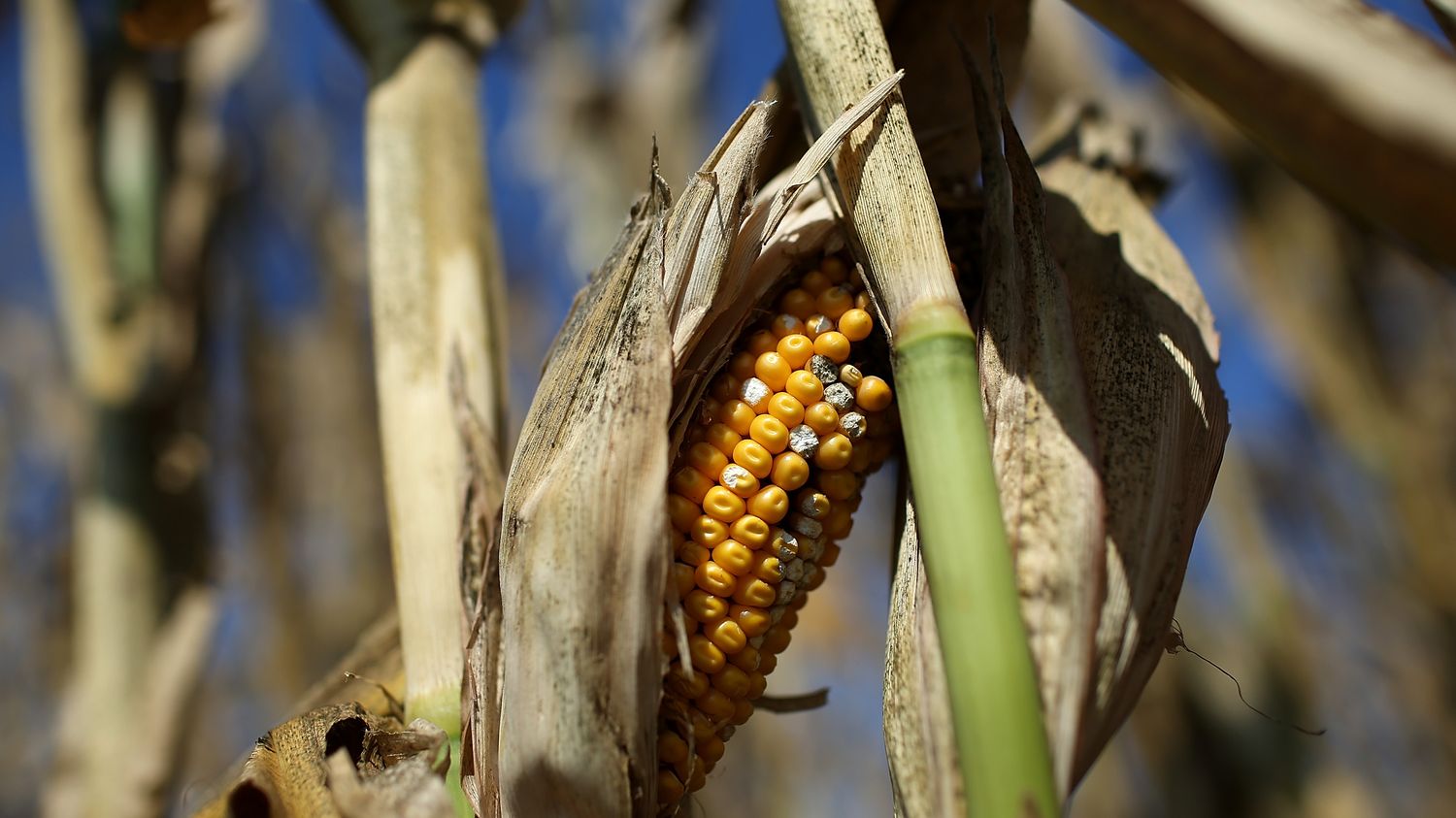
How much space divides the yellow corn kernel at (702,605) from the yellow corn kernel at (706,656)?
0.06ft

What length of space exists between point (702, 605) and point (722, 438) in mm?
135

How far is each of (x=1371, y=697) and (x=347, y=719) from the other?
7243 millimetres

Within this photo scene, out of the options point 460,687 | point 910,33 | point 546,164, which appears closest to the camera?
point 460,687

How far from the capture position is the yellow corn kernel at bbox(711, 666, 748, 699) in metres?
0.82

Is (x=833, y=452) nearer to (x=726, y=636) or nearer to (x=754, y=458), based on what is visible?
(x=754, y=458)

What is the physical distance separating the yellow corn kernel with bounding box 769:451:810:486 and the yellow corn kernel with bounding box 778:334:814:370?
0.25 feet

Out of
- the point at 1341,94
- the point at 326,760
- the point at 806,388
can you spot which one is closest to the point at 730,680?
the point at 806,388

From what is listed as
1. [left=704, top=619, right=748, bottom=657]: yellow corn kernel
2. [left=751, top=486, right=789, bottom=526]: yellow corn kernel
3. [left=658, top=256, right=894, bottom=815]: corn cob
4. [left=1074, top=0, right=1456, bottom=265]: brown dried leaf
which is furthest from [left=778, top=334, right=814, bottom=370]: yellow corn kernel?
[left=1074, top=0, right=1456, bottom=265]: brown dried leaf

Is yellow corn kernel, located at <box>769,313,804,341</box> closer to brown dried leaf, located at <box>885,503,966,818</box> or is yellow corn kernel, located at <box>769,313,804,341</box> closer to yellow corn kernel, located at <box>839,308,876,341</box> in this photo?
yellow corn kernel, located at <box>839,308,876,341</box>

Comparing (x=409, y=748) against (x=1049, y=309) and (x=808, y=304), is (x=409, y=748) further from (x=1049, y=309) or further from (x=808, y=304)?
(x=1049, y=309)

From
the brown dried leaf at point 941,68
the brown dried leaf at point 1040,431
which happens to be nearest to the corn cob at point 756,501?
the brown dried leaf at point 1040,431

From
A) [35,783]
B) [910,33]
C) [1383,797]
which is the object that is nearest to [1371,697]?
[1383,797]

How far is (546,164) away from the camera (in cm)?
412

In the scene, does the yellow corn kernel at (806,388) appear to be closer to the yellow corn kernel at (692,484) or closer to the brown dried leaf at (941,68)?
the yellow corn kernel at (692,484)
